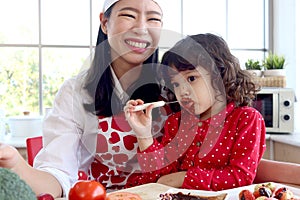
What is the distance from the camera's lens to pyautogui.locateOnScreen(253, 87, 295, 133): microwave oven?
234 cm

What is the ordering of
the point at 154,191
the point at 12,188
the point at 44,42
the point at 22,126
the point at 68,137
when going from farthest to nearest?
the point at 44,42 → the point at 22,126 → the point at 68,137 → the point at 154,191 → the point at 12,188

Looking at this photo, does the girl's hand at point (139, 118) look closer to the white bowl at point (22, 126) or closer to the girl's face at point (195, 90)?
the girl's face at point (195, 90)

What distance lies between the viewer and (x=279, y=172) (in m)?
1.24

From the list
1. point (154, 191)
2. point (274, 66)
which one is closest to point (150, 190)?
point (154, 191)

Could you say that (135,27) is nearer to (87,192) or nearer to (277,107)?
(87,192)

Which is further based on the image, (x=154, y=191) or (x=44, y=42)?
(x=44, y=42)

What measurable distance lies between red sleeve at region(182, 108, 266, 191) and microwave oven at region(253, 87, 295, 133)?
1.19 meters

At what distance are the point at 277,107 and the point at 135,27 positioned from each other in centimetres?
142

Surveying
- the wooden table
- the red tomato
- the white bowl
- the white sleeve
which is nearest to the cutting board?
the wooden table

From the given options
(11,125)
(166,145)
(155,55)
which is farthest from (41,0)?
(166,145)

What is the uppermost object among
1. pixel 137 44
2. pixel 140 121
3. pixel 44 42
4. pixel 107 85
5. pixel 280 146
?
pixel 44 42

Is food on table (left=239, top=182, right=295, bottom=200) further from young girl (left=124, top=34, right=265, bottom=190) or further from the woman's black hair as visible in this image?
the woman's black hair

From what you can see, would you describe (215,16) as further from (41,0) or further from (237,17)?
(41,0)

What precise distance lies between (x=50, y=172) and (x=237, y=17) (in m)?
2.24
